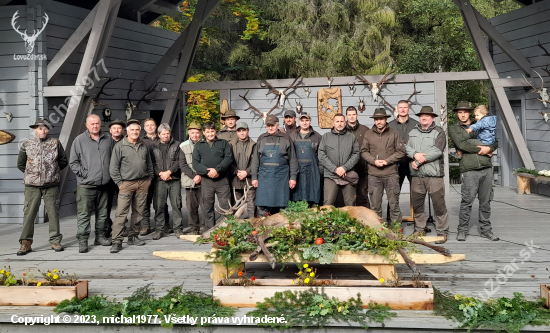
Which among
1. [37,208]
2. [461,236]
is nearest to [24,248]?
[37,208]

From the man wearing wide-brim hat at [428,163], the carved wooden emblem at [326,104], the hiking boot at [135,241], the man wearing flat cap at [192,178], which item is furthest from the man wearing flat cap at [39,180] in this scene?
the carved wooden emblem at [326,104]

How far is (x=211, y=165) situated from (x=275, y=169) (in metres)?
0.91

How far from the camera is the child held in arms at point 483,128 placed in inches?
288

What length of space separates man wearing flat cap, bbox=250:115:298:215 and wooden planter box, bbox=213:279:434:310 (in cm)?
267

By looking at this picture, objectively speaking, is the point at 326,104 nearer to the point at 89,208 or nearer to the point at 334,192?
the point at 334,192

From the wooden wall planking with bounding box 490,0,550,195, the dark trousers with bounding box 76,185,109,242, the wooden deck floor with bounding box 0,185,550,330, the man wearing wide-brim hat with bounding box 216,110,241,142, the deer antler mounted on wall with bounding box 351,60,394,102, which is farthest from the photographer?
the deer antler mounted on wall with bounding box 351,60,394,102

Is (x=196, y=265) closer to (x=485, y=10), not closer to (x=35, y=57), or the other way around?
(x=35, y=57)

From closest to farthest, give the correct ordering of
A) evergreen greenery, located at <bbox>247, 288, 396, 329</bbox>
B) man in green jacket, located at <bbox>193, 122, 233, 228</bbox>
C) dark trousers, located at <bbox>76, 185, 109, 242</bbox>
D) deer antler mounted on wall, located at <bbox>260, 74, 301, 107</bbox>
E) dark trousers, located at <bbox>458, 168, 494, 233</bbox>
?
evergreen greenery, located at <bbox>247, 288, 396, 329</bbox>
dark trousers, located at <bbox>76, 185, 109, 242</bbox>
dark trousers, located at <bbox>458, 168, 494, 233</bbox>
man in green jacket, located at <bbox>193, 122, 233, 228</bbox>
deer antler mounted on wall, located at <bbox>260, 74, 301, 107</bbox>

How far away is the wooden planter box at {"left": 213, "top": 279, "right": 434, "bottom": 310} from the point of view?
14.8ft

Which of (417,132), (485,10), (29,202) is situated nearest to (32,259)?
(29,202)

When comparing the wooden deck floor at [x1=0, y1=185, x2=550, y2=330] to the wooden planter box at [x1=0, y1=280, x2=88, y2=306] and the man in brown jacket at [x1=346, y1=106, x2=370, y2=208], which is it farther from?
the man in brown jacket at [x1=346, y1=106, x2=370, y2=208]

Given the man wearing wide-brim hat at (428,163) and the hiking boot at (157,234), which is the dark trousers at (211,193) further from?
the man wearing wide-brim hat at (428,163)

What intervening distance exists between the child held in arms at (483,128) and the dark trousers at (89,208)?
4.64 metres

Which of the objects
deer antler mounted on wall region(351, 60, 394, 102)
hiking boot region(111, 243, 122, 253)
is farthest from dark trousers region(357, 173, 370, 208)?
deer antler mounted on wall region(351, 60, 394, 102)
